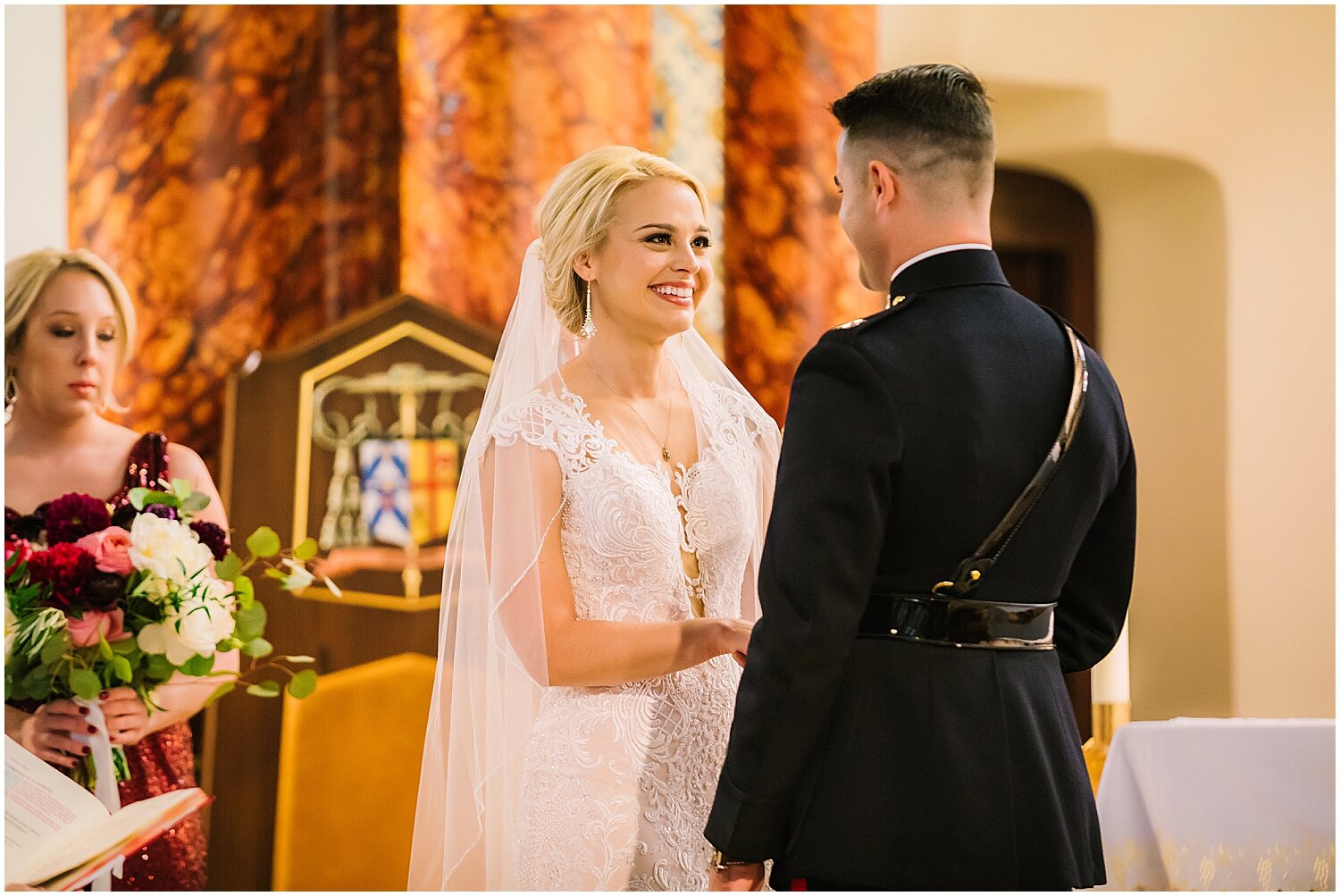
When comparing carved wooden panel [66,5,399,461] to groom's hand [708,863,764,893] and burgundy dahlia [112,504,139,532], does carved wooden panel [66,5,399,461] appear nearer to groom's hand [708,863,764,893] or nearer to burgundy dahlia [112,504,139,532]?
burgundy dahlia [112,504,139,532]

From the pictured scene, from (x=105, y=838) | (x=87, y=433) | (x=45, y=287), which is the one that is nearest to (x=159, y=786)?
(x=87, y=433)

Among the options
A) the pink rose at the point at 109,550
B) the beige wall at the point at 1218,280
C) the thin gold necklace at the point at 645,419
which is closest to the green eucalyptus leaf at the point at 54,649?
the pink rose at the point at 109,550

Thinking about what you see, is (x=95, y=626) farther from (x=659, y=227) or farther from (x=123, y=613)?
(x=659, y=227)

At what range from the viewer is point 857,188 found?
1.78 metres

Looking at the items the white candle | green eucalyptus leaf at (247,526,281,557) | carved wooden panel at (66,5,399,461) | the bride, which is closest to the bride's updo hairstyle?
the bride

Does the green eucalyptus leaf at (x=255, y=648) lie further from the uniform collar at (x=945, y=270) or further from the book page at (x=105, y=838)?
the uniform collar at (x=945, y=270)

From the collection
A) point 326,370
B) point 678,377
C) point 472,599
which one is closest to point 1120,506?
point 678,377

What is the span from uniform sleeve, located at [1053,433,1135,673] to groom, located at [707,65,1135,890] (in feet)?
0.65

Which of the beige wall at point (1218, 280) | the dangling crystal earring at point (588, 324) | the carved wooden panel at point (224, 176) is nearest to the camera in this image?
the dangling crystal earring at point (588, 324)

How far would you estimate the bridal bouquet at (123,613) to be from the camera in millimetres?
1626

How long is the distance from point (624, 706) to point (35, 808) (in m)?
0.93

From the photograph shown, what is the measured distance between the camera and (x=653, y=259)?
7.30 ft

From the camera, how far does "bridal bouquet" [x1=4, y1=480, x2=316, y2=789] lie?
5.33ft

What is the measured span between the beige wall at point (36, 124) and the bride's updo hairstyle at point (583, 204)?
6.75ft
